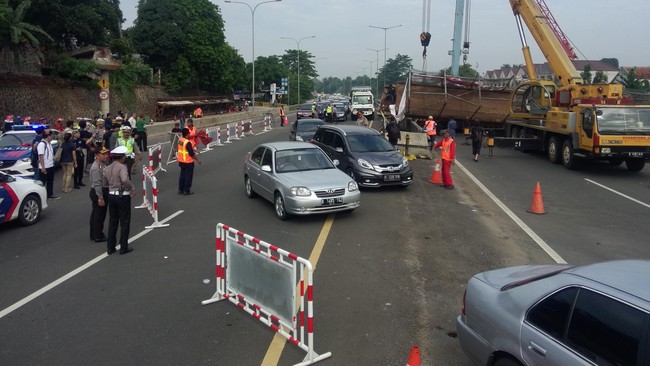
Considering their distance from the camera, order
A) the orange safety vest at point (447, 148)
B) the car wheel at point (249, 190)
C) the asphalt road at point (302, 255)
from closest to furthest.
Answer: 1. the asphalt road at point (302, 255)
2. the car wheel at point (249, 190)
3. the orange safety vest at point (447, 148)

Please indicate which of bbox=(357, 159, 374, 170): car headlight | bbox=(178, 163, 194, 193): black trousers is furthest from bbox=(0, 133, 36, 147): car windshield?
bbox=(357, 159, 374, 170): car headlight

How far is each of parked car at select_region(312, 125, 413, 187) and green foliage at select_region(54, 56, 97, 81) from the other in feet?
80.1

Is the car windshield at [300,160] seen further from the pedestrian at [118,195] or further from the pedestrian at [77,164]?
the pedestrian at [77,164]

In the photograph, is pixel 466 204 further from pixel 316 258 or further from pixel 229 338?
pixel 229 338

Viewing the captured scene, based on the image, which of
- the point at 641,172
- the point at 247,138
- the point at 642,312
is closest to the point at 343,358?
the point at 642,312

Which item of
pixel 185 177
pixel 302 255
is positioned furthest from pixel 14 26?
pixel 302 255

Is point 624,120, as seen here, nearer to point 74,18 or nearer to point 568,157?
point 568,157

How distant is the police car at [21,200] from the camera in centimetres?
1012

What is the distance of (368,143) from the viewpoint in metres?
15.0

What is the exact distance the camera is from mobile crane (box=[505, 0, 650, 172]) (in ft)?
56.1

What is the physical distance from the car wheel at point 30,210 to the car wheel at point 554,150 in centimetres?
1728

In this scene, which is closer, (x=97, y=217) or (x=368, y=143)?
(x=97, y=217)

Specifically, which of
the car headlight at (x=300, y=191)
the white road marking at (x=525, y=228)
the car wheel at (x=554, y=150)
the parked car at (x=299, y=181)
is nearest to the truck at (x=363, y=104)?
the car wheel at (x=554, y=150)

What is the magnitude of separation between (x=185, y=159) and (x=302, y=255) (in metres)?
6.20
